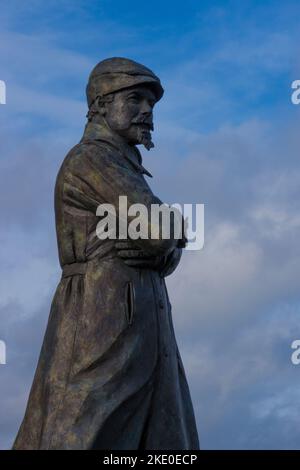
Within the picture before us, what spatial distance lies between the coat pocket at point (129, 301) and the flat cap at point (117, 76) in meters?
2.08

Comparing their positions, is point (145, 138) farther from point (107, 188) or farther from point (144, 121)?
point (107, 188)

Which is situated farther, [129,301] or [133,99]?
[133,99]

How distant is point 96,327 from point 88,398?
2.34ft

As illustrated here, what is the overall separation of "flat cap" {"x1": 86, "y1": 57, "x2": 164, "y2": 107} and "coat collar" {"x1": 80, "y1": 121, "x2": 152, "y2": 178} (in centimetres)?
30

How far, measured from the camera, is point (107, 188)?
43.9ft

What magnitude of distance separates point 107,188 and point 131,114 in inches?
40.2

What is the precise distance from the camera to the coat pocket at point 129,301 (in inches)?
521

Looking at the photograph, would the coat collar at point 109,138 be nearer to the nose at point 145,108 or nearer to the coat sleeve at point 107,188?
the coat sleeve at point 107,188

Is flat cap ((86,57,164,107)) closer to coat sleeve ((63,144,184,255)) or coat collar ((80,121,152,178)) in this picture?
coat collar ((80,121,152,178))

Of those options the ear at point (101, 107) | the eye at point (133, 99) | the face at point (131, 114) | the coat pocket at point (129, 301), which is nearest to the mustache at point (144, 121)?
the face at point (131, 114)

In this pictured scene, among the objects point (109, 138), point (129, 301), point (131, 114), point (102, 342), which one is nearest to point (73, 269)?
point (129, 301)

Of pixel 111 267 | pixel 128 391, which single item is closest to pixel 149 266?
pixel 111 267

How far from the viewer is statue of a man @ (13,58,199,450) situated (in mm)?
12938

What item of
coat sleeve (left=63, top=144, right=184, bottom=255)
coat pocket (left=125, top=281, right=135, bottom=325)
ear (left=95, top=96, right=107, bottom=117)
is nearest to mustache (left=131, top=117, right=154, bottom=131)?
ear (left=95, top=96, right=107, bottom=117)
